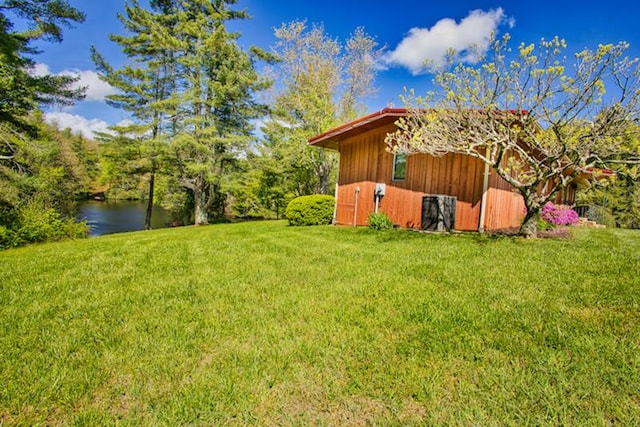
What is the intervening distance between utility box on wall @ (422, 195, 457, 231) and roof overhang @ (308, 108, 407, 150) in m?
2.36

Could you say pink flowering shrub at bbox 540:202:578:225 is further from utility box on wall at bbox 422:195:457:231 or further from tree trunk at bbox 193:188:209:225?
tree trunk at bbox 193:188:209:225

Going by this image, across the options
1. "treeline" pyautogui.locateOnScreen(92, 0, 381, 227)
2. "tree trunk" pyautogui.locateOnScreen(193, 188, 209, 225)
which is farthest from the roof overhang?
"tree trunk" pyautogui.locateOnScreen(193, 188, 209, 225)

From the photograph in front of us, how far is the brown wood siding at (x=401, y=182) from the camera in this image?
27.0ft

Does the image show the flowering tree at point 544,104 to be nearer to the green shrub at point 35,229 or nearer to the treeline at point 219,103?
the treeline at point 219,103

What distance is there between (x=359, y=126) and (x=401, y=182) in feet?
6.74

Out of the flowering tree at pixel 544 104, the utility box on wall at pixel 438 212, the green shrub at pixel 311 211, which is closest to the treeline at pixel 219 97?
the green shrub at pixel 311 211

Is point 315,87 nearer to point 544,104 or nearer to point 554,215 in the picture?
point 554,215

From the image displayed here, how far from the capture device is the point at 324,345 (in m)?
2.36

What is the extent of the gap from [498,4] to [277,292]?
10.5m

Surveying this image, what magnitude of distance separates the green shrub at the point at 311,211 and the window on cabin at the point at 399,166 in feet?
8.09

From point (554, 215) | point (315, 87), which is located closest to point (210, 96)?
point (315, 87)

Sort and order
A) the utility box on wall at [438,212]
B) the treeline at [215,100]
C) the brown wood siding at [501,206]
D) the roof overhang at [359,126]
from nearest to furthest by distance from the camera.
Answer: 1. the utility box on wall at [438,212]
2. the roof overhang at [359,126]
3. the brown wood siding at [501,206]
4. the treeline at [215,100]

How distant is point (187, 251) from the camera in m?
5.75

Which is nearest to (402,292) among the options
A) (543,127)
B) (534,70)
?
(534,70)
